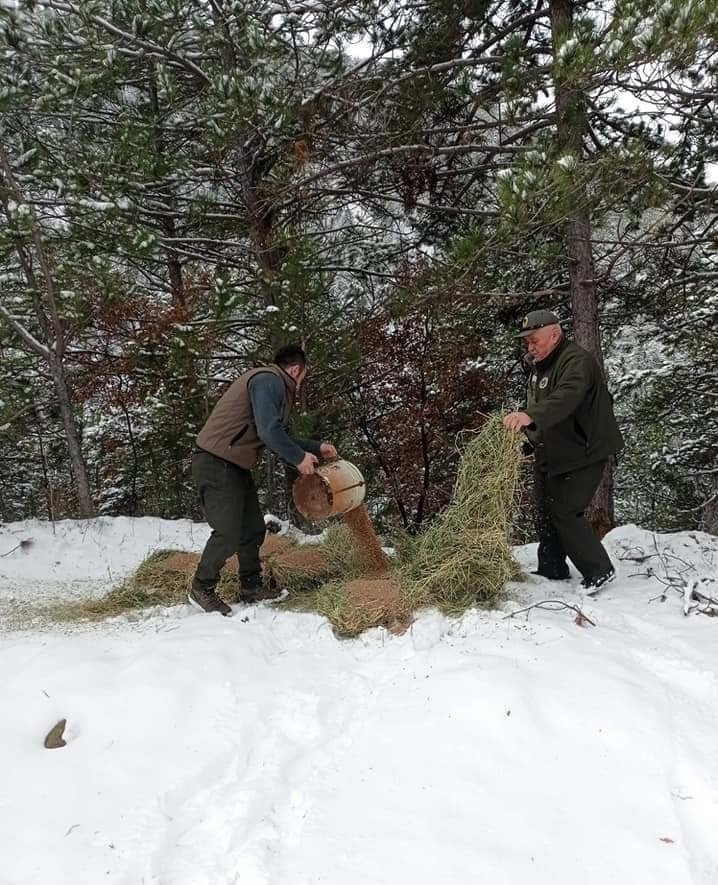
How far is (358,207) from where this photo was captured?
7.76 meters

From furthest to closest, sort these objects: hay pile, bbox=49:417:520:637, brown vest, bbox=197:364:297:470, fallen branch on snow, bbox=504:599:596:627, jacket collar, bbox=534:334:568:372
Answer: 1. jacket collar, bbox=534:334:568:372
2. brown vest, bbox=197:364:297:470
3. hay pile, bbox=49:417:520:637
4. fallen branch on snow, bbox=504:599:596:627

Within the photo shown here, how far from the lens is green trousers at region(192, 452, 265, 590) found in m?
3.73

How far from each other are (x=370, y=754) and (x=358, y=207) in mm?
7000

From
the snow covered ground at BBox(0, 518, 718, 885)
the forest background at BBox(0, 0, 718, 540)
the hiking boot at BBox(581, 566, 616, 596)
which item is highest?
the forest background at BBox(0, 0, 718, 540)

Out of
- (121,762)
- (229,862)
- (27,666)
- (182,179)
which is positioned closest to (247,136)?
(182,179)

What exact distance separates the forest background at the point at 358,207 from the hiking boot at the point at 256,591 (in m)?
2.00

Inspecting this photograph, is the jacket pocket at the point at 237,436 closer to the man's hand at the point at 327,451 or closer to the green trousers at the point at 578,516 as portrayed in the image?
the man's hand at the point at 327,451

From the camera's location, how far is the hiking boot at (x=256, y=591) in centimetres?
405

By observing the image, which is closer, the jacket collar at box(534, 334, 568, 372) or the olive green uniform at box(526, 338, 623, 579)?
the olive green uniform at box(526, 338, 623, 579)

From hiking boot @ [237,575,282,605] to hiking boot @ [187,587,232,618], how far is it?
339mm

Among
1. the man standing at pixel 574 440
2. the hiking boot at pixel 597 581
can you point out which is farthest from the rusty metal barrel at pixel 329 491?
the hiking boot at pixel 597 581

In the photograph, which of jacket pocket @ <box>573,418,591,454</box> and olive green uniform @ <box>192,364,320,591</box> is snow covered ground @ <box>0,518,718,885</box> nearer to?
olive green uniform @ <box>192,364,320,591</box>

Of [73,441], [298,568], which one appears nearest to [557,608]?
[298,568]

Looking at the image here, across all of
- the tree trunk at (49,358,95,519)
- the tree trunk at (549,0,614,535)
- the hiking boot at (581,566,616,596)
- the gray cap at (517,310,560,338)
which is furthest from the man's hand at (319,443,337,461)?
the tree trunk at (49,358,95,519)
